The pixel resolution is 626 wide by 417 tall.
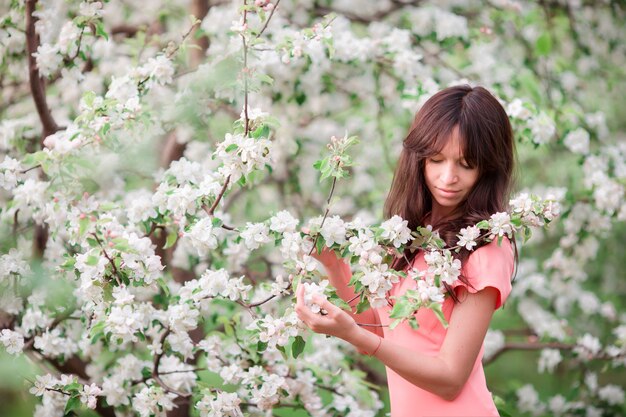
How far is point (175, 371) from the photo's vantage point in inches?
102

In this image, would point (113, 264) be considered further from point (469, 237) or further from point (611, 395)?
point (611, 395)

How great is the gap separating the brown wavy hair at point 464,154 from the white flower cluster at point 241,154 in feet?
1.40

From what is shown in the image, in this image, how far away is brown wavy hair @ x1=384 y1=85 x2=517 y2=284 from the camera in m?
2.11

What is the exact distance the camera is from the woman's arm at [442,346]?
1.83 m

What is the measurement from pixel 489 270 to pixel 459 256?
95 millimetres

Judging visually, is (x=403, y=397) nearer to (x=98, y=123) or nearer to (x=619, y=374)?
(x=98, y=123)

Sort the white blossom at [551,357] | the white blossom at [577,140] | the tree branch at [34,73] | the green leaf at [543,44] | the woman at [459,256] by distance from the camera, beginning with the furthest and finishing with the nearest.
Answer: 1. the white blossom at [551,357]
2. the green leaf at [543,44]
3. the white blossom at [577,140]
4. the tree branch at [34,73]
5. the woman at [459,256]

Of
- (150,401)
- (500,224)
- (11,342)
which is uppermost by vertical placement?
(500,224)

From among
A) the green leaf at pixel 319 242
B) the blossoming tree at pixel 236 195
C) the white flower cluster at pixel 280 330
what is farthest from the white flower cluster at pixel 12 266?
the green leaf at pixel 319 242

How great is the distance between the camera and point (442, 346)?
2.00m

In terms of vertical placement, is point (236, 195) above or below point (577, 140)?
below

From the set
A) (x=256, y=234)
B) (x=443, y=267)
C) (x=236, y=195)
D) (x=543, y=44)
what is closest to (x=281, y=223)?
(x=256, y=234)

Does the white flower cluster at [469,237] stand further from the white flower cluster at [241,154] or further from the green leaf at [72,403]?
the green leaf at [72,403]

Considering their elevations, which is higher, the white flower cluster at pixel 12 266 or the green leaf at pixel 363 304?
the green leaf at pixel 363 304
